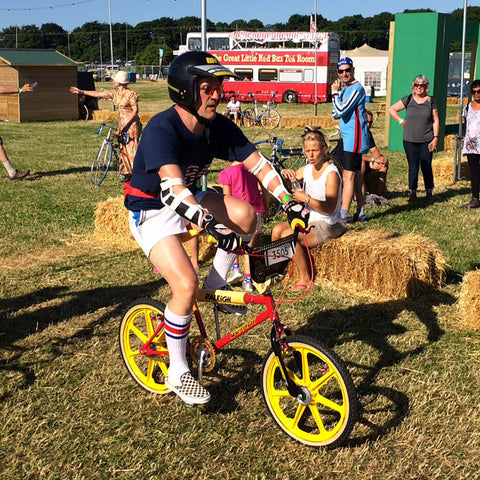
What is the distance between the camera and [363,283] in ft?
22.4

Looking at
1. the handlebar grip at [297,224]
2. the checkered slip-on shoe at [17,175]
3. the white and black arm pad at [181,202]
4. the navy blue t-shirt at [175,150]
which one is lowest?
the checkered slip-on shoe at [17,175]

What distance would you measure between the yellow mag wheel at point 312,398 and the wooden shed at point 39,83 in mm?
27634

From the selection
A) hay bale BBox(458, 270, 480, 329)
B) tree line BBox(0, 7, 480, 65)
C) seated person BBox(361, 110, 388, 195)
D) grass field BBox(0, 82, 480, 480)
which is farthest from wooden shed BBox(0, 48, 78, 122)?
tree line BBox(0, 7, 480, 65)

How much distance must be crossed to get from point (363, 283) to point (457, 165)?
7.70m

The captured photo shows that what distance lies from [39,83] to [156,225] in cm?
2770

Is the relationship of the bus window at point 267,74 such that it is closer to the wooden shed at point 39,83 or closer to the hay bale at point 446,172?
the wooden shed at point 39,83

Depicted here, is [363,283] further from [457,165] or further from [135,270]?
[457,165]

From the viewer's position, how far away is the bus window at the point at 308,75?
131 ft

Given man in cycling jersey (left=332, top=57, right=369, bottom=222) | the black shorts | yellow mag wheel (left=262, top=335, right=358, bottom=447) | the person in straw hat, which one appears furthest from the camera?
the person in straw hat

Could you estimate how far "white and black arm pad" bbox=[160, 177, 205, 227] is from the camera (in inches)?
138

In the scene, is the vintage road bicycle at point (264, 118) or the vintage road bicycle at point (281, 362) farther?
the vintage road bicycle at point (264, 118)

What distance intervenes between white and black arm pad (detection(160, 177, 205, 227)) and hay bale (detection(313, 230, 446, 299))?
11.7 feet

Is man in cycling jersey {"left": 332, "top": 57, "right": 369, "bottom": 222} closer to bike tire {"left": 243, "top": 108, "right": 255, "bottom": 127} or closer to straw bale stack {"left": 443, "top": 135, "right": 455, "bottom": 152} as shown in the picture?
straw bale stack {"left": 443, "top": 135, "right": 455, "bottom": 152}

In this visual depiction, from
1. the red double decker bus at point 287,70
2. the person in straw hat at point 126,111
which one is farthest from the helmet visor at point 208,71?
the red double decker bus at point 287,70
